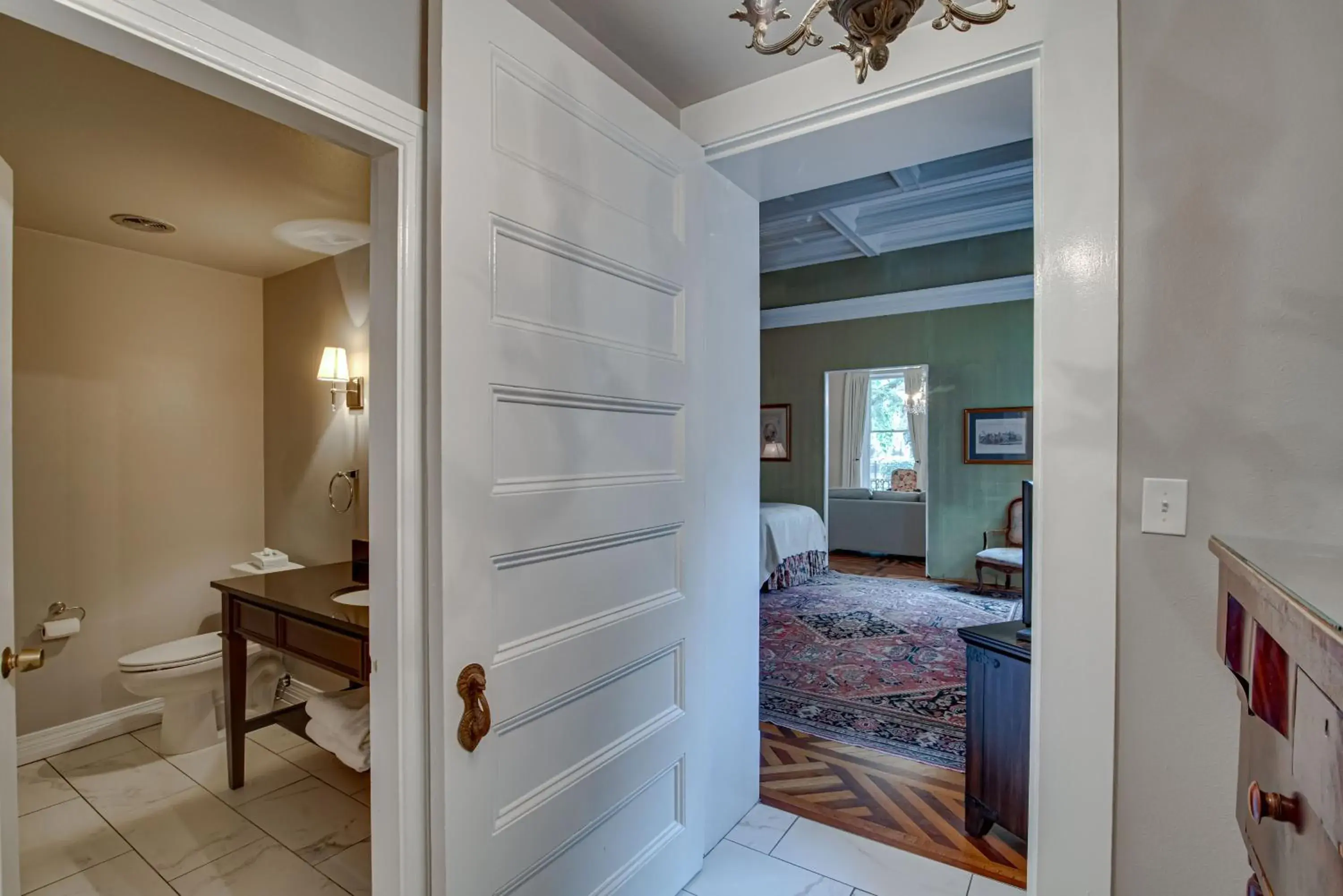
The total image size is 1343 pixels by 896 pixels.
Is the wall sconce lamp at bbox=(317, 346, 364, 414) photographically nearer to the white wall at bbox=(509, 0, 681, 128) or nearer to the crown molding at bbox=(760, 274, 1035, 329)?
the white wall at bbox=(509, 0, 681, 128)

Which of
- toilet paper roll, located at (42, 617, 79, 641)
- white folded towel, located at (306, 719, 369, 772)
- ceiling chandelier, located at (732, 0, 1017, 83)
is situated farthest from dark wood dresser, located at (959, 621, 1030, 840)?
toilet paper roll, located at (42, 617, 79, 641)

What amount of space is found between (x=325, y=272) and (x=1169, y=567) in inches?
149

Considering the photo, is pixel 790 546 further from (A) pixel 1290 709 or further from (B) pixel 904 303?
(A) pixel 1290 709

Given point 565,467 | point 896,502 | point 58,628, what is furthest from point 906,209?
point 58,628

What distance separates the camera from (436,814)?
3.73 ft

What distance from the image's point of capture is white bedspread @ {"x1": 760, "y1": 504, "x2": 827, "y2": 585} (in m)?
5.56

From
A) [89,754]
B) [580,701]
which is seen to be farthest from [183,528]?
[580,701]

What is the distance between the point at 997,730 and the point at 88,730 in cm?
404

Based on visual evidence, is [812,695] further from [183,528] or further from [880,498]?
[880,498]

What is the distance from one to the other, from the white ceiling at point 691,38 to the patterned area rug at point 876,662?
269 centimetres

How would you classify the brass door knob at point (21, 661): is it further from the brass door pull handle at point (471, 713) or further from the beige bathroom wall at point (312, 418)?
the beige bathroom wall at point (312, 418)

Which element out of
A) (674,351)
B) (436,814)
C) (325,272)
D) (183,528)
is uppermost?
(325,272)

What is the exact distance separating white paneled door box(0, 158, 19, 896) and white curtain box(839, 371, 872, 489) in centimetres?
954

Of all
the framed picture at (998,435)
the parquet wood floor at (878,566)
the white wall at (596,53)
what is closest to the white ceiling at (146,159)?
the white wall at (596,53)
